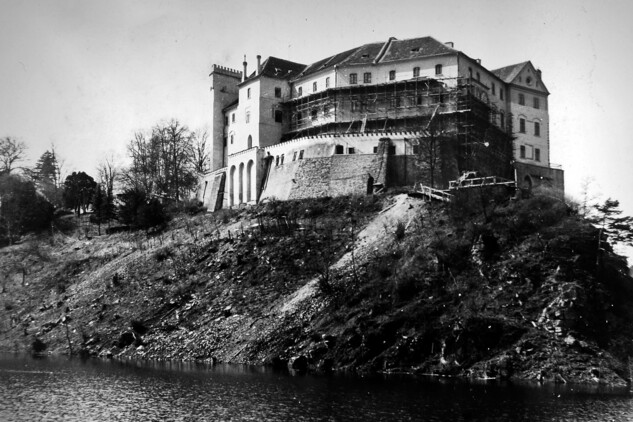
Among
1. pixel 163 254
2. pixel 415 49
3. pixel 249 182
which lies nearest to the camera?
pixel 163 254

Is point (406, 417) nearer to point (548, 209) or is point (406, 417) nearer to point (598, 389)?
point (598, 389)

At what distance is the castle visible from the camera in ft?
241

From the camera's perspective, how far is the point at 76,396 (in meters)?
41.9

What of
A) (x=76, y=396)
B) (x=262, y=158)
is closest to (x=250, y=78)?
(x=262, y=158)

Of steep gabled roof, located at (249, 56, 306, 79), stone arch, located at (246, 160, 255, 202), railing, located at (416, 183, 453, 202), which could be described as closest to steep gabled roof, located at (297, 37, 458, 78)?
steep gabled roof, located at (249, 56, 306, 79)

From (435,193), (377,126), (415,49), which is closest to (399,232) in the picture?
(435,193)

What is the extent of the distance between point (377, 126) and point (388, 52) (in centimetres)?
883

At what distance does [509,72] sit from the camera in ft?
283

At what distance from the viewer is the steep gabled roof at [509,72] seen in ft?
278

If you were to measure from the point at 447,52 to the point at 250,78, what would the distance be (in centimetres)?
2311

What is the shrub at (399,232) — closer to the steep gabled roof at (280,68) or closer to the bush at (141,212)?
the bush at (141,212)

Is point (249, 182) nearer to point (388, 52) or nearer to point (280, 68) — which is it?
point (280, 68)

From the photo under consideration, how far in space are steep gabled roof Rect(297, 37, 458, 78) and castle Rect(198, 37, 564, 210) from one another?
0.53 ft

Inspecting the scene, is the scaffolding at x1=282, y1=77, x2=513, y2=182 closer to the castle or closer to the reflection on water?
the castle
